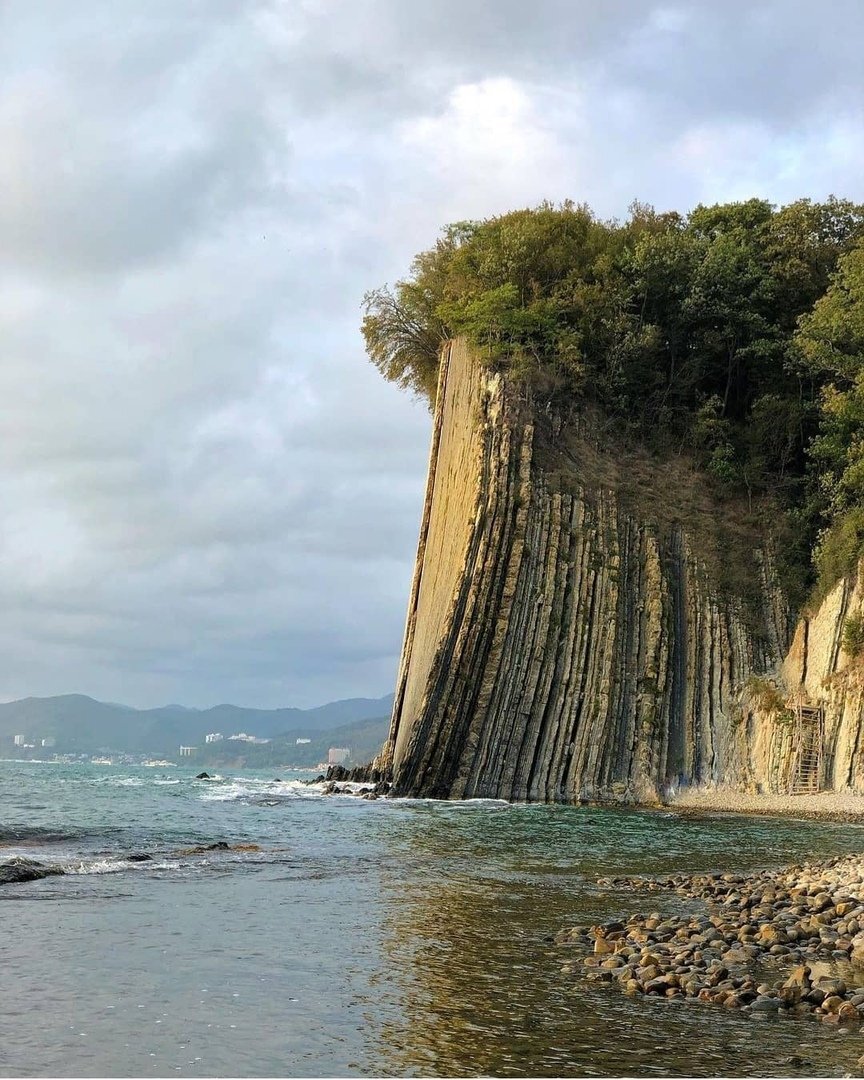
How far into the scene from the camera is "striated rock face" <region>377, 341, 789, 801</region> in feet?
128

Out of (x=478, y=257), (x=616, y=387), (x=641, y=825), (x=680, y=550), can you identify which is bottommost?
(x=641, y=825)

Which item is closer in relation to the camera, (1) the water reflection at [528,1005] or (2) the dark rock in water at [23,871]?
(1) the water reflection at [528,1005]

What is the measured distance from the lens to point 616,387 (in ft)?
156

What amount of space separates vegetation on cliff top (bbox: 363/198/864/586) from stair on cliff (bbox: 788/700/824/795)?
9.24 metres

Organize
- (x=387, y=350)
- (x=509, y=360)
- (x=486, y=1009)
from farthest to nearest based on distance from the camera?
(x=387, y=350)
(x=509, y=360)
(x=486, y=1009)

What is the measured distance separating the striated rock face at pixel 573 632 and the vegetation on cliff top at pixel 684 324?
9.05ft

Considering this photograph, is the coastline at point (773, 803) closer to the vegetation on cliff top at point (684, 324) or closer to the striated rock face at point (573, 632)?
the striated rock face at point (573, 632)

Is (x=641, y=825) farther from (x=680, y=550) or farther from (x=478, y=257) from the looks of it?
(x=478, y=257)

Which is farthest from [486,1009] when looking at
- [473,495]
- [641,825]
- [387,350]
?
[387,350]

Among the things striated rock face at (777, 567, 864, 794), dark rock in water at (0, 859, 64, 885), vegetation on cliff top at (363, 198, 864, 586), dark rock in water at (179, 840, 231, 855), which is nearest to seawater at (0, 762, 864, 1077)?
dark rock in water at (179, 840, 231, 855)

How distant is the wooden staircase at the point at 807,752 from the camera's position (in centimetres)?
3544

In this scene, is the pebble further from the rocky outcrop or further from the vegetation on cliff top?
the vegetation on cliff top

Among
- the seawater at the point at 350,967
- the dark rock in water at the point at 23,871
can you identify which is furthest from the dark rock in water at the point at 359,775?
the dark rock in water at the point at 23,871

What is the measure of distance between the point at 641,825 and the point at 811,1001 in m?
20.0
